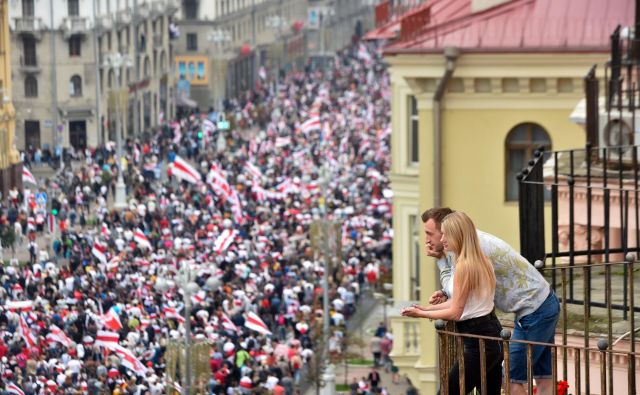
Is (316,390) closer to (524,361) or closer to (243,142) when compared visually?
(524,361)

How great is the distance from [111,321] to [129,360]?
106 inches

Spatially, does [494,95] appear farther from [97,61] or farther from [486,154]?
[97,61]

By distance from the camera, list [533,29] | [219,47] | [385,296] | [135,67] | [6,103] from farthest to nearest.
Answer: [219,47], [135,67], [385,296], [6,103], [533,29]

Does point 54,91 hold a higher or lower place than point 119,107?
→ higher

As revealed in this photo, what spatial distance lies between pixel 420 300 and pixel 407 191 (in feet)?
8.33

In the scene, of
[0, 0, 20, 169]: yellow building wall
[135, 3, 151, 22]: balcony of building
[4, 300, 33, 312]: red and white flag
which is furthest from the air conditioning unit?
[135, 3, 151, 22]: balcony of building

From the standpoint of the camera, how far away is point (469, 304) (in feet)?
37.9

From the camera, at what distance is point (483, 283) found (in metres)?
11.5

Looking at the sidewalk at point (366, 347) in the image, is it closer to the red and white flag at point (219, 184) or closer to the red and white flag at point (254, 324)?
the red and white flag at point (254, 324)

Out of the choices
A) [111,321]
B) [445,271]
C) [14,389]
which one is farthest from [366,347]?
[445,271]

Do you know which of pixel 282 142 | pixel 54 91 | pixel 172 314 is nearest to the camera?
pixel 172 314

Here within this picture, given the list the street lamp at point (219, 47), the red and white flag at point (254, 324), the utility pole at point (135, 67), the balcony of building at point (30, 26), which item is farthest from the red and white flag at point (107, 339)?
the street lamp at point (219, 47)

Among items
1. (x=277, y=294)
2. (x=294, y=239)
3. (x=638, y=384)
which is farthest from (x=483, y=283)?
(x=294, y=239)

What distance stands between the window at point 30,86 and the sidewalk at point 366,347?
28.8 feet
